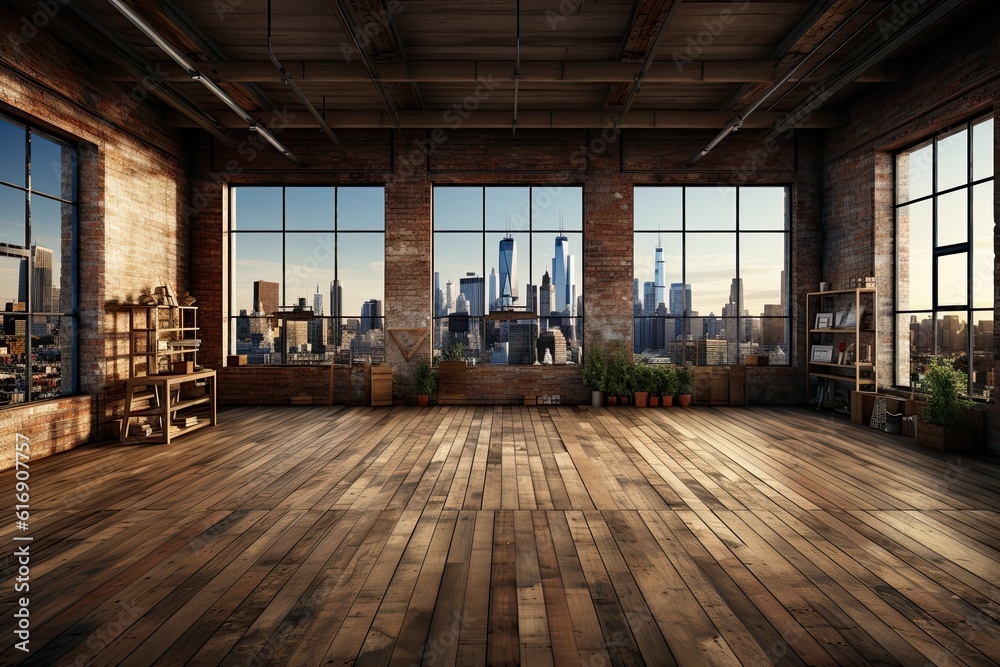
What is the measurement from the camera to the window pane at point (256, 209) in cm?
888

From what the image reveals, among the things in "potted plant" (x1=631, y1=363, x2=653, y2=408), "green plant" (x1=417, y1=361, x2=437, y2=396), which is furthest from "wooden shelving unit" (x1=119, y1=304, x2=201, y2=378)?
"potted plant" (x1=631, y1=363, x2=653, y2=408)

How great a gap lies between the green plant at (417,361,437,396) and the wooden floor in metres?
3.17

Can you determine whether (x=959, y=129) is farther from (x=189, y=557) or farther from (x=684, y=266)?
(x=189, y=557)

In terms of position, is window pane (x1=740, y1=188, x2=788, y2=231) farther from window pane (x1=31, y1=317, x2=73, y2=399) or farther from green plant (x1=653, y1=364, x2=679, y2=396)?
window pane (x1=31, y1=317, x2=73, y2=399)

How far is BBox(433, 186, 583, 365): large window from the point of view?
8.86 metres

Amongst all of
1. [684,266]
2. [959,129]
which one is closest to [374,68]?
[684,266]

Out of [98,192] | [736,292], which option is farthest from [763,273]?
[98,192]

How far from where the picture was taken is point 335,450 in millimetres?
5418

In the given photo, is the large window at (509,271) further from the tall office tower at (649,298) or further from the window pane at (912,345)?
the window pane at (912,345)

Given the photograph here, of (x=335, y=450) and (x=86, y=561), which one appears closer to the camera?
(x=86, y=561)

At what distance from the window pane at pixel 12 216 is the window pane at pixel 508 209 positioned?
20.3ft

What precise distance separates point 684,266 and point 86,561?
8760 mm
